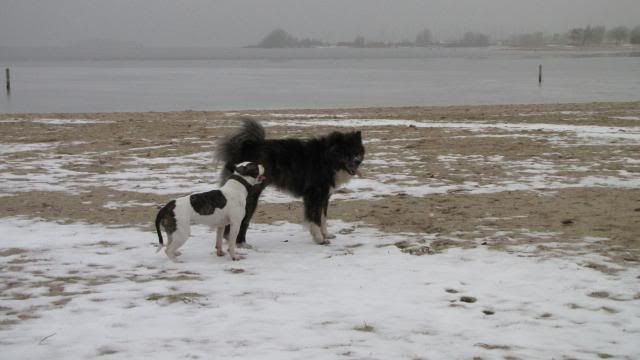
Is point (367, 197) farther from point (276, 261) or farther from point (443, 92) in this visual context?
point (443, 92)

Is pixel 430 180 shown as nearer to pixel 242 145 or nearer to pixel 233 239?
pixel 242 145

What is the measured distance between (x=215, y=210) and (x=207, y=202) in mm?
123

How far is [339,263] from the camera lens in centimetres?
742

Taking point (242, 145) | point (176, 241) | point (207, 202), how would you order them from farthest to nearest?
point (242, 145) < point (207, 202) < point (176, 241)

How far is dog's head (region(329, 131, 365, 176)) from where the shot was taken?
8523mm

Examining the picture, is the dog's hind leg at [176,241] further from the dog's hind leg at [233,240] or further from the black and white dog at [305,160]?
the black and white dog at [305,160]

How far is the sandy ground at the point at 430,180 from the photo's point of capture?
8844 millimetres

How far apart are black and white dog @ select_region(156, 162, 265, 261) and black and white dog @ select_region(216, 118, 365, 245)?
0.48m

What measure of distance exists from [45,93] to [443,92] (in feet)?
94.4

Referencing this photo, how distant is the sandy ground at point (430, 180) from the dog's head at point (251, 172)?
2.01 meters

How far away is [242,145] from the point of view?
8.36 meters

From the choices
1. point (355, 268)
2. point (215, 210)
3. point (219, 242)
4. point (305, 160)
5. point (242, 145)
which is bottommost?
point (355, 268)

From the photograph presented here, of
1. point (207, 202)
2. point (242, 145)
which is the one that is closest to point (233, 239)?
point (207, 202)

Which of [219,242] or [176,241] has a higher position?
[176,241]
